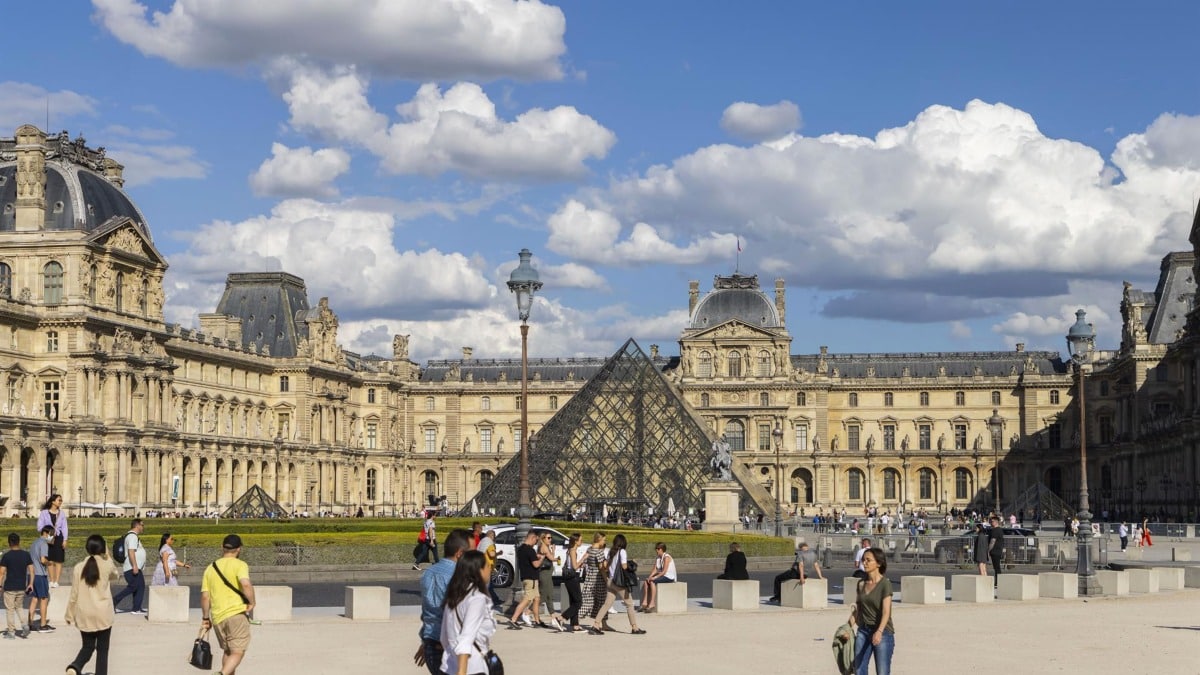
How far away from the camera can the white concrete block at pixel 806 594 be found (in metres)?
25.7

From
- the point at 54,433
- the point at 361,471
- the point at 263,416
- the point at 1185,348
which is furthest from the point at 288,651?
the point at 361,471

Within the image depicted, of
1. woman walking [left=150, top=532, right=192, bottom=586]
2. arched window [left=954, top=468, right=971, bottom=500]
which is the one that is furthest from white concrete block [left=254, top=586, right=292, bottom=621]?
arched window [left=954, top=468, right=971, bottom=500]

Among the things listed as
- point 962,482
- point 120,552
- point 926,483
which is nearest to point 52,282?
point 120,552

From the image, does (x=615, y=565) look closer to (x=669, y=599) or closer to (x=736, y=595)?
(x=669, y=599)

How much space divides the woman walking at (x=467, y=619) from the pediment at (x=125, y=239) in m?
58.3

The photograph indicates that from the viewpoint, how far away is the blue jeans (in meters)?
14.1

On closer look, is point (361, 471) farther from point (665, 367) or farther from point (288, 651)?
point (288, 651)

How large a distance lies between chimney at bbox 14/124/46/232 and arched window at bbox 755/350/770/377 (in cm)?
4849

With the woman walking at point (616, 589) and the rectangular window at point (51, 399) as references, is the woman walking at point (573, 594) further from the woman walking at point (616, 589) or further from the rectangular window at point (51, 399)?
the rectangular window at point (51, 399)

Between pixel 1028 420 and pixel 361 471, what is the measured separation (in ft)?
131

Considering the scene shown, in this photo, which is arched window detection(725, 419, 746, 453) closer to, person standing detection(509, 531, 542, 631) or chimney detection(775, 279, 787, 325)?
chimney detection(775, 279, 787, 325)

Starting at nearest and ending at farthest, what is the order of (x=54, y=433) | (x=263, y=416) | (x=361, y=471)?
1. (x=54, y=433)
2. (x=263, y=416)
3. (x=361, y=471)

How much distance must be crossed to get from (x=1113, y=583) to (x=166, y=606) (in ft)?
50.2

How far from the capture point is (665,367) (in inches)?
4264
